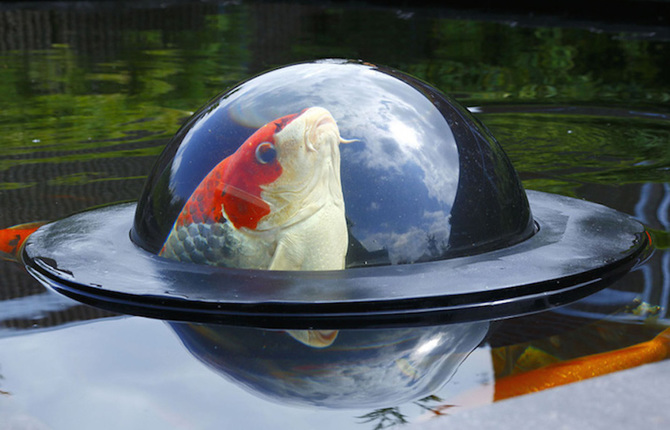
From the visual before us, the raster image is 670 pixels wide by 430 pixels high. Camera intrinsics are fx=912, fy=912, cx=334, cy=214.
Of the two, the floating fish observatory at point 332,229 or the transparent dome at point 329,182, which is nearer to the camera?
the floating fish observatory at point 332,229

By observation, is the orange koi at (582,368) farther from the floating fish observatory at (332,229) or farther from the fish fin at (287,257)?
the fish fin at (287,257)

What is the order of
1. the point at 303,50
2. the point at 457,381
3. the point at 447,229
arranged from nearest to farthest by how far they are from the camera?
1. the point at 457,381
2. the point at 447,229
3. the point at 303,50

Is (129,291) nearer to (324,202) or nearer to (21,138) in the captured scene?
(324,202)

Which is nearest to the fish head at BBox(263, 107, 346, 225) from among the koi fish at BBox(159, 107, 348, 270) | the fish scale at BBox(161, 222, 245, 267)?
the koi fish at BBox(159, 107, 348, 270)

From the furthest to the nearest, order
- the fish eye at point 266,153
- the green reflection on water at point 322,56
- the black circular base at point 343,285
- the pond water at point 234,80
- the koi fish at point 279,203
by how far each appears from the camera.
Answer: the green reflection on water at point 322,56
the fish eye at point 266,153
the koi fish at point 279,203
the black circular base at point 343,285
the pond water at point 234,80

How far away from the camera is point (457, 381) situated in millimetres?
3594

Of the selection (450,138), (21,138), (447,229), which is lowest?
(21,138)

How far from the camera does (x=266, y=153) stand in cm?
446

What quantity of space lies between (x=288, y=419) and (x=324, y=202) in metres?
1.32

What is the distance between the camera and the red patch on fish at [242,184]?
441 centimetres

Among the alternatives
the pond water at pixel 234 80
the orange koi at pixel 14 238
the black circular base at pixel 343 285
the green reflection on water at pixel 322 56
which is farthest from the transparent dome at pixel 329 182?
the green reflection on water at pixel 322 56

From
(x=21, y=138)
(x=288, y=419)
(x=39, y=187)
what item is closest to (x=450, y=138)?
(x=288, y=419)

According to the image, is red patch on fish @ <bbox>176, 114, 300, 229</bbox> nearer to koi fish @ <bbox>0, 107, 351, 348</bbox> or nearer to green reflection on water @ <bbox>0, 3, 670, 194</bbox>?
koi fish @ <bbox>0, 107, 351, 348</bbox>

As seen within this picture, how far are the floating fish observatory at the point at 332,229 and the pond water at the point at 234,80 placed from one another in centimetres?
13
